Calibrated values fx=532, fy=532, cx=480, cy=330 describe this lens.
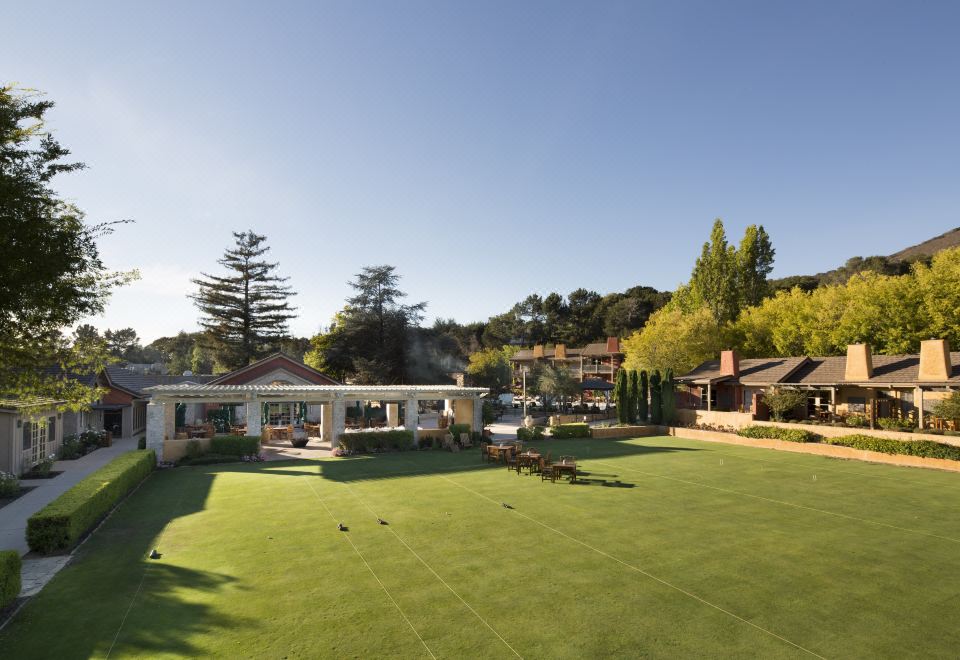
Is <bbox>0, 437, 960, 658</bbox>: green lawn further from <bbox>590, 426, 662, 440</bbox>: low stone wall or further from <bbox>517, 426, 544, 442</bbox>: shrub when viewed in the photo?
<bbox>590, 426, 662, 440</bbox>: low stone wall

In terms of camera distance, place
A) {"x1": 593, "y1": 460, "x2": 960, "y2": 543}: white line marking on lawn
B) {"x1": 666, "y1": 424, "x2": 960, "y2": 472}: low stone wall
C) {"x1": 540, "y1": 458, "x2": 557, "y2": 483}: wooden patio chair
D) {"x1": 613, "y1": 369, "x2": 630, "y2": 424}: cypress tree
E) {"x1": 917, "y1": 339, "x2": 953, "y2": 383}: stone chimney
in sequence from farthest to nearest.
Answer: {"x1": 613, "y1": 369, "x2": 630, "y2": 424}: cypress tree, {"x1": 917, "y1": 339, "x2": 953, "y2": 383}: stone chimney, {"x1": 666, "y1": 424, "x2": 960, "y2": 472}: low stone wall, {"x1": 540, "y1": 458, "x2": 557, "y2": 483}: wooden patio chair, {"x1": 593, "y1": 460, "x2": 960, "y2": 543}: white line marking on lawn

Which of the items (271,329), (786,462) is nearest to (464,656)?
(786,462)

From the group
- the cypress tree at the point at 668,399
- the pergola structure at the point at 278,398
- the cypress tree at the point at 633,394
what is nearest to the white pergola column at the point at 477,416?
the pergola structure at the point at 278,398

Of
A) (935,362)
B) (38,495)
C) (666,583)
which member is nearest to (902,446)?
(935,362)

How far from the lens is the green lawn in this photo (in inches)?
271

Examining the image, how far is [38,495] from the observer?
16.8 m

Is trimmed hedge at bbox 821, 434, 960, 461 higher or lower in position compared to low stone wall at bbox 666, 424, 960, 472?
higher

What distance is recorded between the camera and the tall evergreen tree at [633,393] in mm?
35062

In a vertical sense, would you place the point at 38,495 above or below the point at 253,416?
below

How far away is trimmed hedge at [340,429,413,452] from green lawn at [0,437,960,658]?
8.09 m

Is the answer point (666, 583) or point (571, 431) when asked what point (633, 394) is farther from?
point (666, 583)

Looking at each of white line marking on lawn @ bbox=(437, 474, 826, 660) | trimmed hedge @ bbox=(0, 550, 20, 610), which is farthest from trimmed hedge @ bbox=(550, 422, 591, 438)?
trimmed hedge @ bbox=(0, 550, 20, 610)

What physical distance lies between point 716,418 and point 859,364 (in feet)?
26.3

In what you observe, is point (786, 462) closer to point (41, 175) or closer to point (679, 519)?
point (679, 519)
